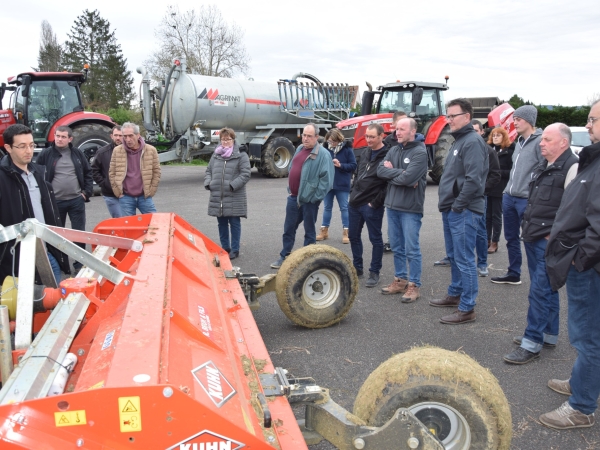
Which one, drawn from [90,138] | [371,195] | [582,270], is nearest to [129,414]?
[582,270]

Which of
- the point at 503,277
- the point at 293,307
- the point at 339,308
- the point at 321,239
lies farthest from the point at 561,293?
the point at 321,239

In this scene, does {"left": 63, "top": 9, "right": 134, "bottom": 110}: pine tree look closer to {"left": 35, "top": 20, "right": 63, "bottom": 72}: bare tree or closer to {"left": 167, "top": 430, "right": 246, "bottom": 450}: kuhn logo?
{"left": 35, "top": 20, "right": 63, "bottom": 72}: bare tree

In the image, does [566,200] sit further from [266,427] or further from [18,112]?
[18,112]

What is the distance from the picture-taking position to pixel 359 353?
14.0 feet

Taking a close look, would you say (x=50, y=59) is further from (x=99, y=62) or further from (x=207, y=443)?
(x=207, y=443)

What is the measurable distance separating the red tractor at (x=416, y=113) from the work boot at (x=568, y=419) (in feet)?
32.9

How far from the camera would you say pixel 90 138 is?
11945 mm

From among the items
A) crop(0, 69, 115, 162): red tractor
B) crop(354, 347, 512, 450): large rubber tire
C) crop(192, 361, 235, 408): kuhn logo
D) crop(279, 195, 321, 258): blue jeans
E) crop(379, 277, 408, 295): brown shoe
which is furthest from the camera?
crop(0, 69, 115, 162): red tractor

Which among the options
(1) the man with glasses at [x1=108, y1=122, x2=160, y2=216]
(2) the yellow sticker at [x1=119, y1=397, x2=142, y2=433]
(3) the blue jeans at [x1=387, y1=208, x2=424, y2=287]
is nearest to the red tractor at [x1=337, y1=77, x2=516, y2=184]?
(1) the man with glasses at [x1=108, y1=122, x2=160, y2=216]

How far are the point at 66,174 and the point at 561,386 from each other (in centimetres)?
550

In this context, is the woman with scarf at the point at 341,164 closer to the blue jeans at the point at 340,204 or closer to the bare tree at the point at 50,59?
the blue jeans at the point at 340,204

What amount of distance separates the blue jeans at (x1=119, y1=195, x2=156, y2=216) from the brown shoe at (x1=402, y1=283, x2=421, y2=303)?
3.51 m

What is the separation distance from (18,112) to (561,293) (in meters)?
12.2

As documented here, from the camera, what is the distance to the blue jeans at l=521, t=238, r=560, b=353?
4.04m
